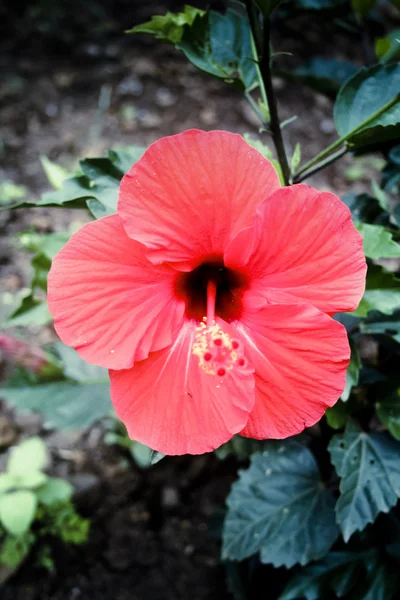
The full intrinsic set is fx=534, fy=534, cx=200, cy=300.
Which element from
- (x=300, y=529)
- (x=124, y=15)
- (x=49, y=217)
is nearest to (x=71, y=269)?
(x=300, y=529)

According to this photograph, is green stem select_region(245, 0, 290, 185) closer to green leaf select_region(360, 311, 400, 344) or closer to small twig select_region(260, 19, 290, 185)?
small twig select_region(260, 19, 290, 185)

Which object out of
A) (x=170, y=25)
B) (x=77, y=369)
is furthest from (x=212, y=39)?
(x=77, y=369)

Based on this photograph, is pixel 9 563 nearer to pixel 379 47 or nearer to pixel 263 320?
pixel 263 320

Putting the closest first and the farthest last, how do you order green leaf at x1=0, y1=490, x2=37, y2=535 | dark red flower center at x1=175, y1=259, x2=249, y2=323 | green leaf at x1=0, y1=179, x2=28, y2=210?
dark red flower center at x1=175, y1=259, x2=249, y2=323
green leaf at x1=0, y1=490, x2=37, y2=535
green leaf at x1=0, y1=179, x2=28, y2=210

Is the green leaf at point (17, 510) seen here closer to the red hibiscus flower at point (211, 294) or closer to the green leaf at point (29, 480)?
the green leaf at point (29, 480)

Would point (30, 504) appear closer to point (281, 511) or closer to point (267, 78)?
point (281, 511)

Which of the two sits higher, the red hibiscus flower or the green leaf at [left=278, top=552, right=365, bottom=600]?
the red hibiscus flower

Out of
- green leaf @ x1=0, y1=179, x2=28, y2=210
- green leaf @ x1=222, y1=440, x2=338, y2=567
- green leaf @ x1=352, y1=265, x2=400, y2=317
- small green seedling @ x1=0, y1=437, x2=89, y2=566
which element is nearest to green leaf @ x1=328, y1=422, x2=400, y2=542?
green leaf @ x1=222, y1=440, x2=338, y2=567
